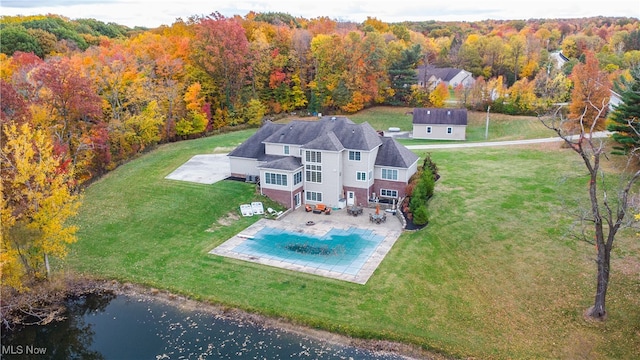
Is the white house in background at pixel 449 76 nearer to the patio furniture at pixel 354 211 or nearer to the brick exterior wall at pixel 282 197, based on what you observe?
the patio furniture at pixel 354 211

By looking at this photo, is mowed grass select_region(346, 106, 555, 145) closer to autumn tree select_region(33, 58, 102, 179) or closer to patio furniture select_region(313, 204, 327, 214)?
patio furniture select_region(313, 204, 327, 214)

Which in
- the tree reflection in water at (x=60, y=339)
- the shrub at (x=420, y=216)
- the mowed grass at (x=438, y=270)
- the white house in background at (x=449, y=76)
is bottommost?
the tree reflection in water at (x=60, y=339)

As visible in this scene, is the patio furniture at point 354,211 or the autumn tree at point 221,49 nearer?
the patio furniture at point 354,211

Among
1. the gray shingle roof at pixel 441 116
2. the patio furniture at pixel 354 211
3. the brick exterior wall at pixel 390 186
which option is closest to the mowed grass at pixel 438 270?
the brick exterior wall at pixel 390 186

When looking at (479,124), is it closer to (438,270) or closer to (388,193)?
(388,193)

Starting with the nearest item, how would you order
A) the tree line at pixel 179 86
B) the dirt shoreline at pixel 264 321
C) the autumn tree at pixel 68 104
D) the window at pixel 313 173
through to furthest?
the dirt shoreline at pixel 264 321 < the tree line at pixel 179 86 < the window at pixel 313 173 < the autumn tree at pixel 68 104

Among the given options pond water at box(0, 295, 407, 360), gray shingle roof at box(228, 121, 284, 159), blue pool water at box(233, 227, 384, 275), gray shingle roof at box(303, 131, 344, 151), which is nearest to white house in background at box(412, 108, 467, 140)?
gray shingle roof at box(228, 121, 284, 159)

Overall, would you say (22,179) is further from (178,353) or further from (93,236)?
(178,353)

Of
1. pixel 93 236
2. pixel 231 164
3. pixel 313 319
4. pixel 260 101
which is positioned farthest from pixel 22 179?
pixel 260 101
